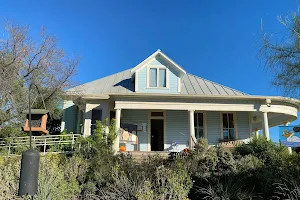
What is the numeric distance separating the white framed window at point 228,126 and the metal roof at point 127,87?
1321 millimetres

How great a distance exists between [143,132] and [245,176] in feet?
24.2

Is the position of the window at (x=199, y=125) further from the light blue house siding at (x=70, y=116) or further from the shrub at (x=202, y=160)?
the light blue house siding at (x=70, y=116)

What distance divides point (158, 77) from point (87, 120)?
15.0 ft

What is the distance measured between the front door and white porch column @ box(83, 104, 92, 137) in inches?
144

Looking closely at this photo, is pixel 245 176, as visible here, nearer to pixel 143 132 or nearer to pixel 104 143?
pixel 104 143

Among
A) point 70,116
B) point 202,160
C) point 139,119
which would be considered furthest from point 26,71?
point 202,160

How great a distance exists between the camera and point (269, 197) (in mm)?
6848

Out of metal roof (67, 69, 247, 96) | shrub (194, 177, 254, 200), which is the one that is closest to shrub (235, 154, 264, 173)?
shrub (194, 177, 254, 200)

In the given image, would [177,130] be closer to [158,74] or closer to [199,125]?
[199,125]

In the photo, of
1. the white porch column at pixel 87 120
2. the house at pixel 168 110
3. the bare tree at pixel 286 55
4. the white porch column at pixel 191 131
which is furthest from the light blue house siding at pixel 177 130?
the bare tree at pixel 286 55

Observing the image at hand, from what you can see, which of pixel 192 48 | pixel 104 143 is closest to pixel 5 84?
pixel 104 143

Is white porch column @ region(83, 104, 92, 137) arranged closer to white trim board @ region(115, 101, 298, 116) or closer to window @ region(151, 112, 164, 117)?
white trim board @ region(115, 101, 298, 116)

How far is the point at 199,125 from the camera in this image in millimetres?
15422

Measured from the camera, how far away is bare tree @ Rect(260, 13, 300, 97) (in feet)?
18.6
